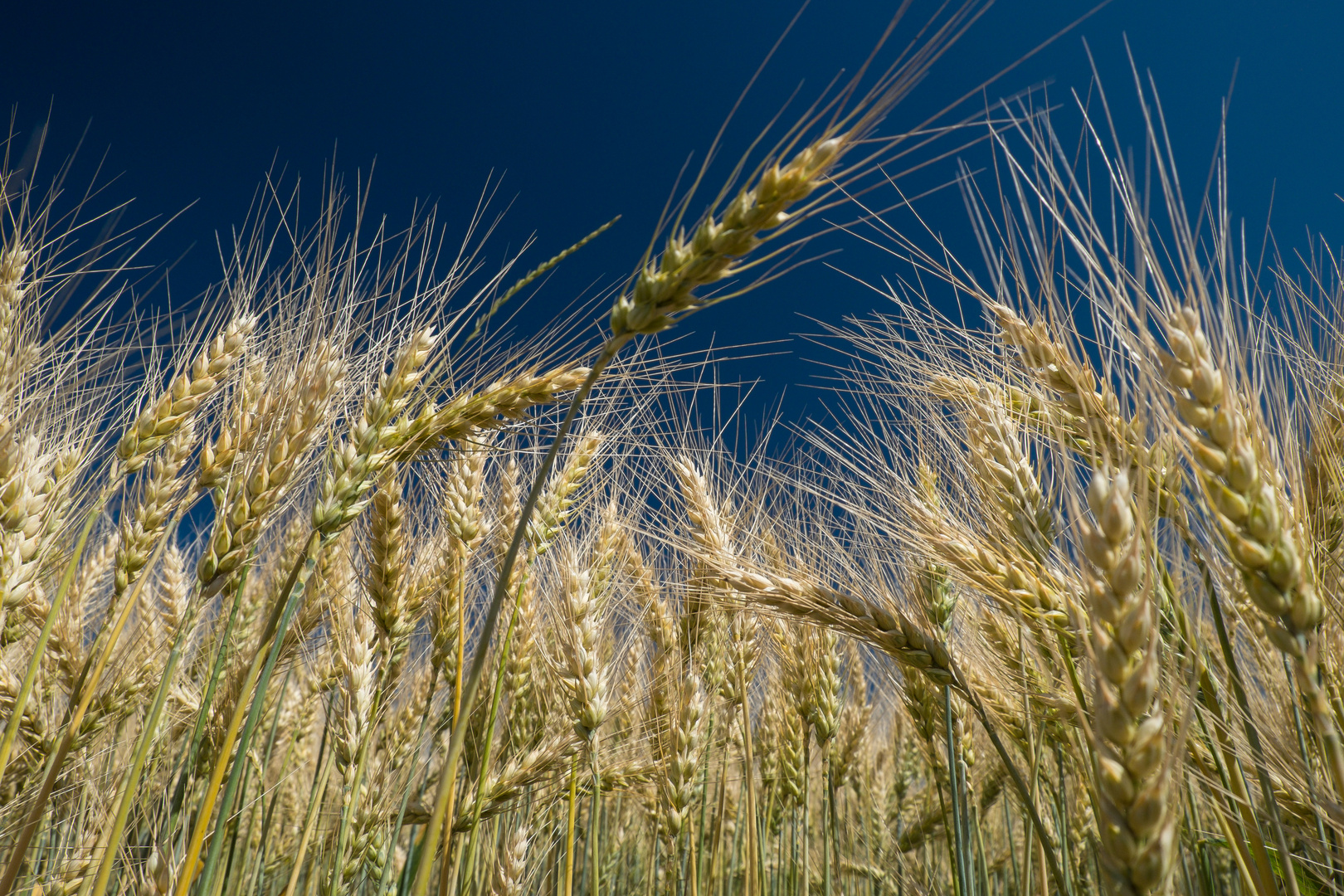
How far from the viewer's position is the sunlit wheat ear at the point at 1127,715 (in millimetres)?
783

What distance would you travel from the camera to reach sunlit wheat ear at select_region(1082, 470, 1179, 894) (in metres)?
0.78

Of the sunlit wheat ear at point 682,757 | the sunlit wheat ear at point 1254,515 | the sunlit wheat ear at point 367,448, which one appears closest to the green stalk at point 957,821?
the sunlit wheat ear at point 682,757

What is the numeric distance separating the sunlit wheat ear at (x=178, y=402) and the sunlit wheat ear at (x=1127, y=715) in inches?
79.9

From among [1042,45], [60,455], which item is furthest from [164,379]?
[1042,45]

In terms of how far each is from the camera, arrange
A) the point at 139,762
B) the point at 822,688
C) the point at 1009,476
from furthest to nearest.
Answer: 1. the point at 822,688
2. the point at 1009,476
3. the point at 139,762

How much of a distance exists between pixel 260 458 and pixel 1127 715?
163 centimetres

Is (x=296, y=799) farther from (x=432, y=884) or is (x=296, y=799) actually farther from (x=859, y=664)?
(x=859, y=664)

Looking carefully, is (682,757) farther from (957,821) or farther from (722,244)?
(722,244)

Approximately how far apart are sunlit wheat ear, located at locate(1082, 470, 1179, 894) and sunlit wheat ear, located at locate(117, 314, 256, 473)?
2030 mm

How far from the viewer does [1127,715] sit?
82 centimetres

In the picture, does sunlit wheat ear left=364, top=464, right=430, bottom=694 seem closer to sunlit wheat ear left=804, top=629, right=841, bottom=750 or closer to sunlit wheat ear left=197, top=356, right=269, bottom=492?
sunlit wheat ear left=197, top=356, right=269, bottom=492

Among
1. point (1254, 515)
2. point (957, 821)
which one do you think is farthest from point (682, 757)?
point (1254, 515)

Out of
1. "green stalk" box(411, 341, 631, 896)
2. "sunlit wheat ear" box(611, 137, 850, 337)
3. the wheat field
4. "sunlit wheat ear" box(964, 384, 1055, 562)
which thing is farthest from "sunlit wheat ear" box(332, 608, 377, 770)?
"sunlit wheat ear" box(964, 384, 1055, 562)

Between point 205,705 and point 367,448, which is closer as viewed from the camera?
point 205,705
